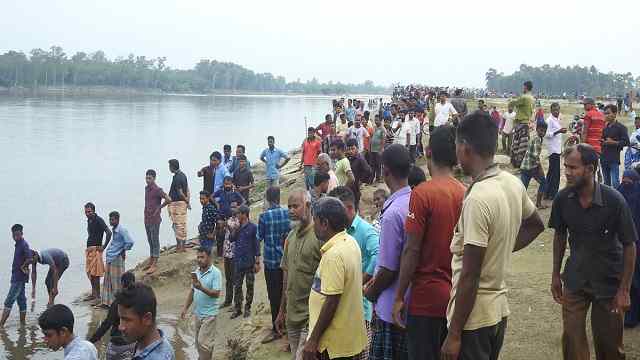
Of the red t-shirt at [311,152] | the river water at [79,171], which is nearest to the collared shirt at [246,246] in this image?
the river water at [79,171]

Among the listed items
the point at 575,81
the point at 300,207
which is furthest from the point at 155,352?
the point at 575,81

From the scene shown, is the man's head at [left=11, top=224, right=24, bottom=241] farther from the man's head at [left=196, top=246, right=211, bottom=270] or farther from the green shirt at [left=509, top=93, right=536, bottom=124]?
the green shirt at [left=509, top=93, right=536, bottom=124]

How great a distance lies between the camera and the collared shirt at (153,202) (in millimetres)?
12508

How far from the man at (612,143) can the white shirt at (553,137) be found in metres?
0.82

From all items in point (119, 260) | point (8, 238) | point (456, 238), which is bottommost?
point (8, 238)

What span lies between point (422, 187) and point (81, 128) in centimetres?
5343

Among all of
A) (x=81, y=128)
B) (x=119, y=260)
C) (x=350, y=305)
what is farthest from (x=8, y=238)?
(x=81, y=128)

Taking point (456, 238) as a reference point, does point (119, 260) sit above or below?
below

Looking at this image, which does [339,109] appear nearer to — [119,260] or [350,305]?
[119,260]

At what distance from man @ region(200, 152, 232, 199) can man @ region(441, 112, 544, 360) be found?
9.17m

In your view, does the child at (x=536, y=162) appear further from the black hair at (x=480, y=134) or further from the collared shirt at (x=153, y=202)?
the black hair at (x=480, y=134)

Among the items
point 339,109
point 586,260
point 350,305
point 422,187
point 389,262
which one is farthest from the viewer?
point 339,109

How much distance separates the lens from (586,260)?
15.2 feet

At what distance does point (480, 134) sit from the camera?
336 centimetres
